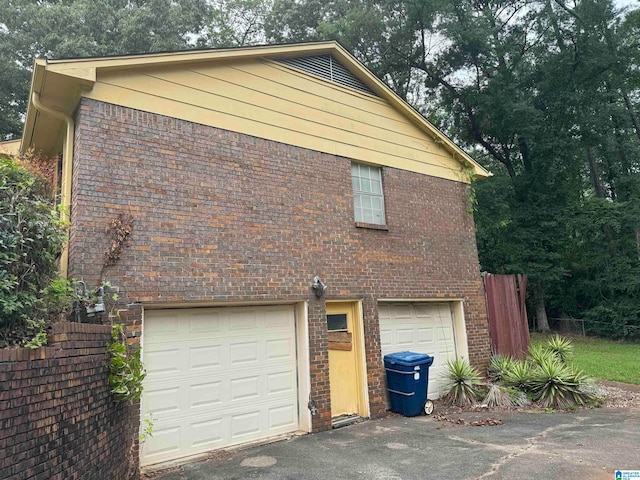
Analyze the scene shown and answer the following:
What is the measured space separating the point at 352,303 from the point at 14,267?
5.68 m

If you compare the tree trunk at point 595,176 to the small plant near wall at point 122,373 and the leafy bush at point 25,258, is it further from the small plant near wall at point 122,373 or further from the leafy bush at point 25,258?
the leafy bush at point 25,258

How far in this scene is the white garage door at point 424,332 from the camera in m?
8.91

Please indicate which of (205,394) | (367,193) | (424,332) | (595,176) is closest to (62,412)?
(205,394)

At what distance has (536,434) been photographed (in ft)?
22.2

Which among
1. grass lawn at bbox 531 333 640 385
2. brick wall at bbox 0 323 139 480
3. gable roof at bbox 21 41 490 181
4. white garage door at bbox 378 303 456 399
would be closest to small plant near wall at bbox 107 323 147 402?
brick wall at bbox 0 323 139 480

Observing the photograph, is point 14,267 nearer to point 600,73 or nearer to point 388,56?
point 388,56

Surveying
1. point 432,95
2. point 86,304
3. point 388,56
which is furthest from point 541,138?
point 86,304

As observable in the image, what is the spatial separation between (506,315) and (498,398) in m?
2.83

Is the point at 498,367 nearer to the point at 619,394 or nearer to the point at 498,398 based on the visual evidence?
the point at 498,398

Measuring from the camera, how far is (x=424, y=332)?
31.2ft

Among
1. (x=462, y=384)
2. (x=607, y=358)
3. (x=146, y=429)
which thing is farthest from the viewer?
(x=607, y=358)

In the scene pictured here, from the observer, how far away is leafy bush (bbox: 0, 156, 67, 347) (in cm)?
344

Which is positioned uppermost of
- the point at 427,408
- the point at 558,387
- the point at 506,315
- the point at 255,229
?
the point at 255,229

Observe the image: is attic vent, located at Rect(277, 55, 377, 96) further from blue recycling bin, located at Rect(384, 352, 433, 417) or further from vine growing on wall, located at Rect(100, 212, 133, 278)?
blue recycling bin, located at Rect(384, 352, 433, 417)
